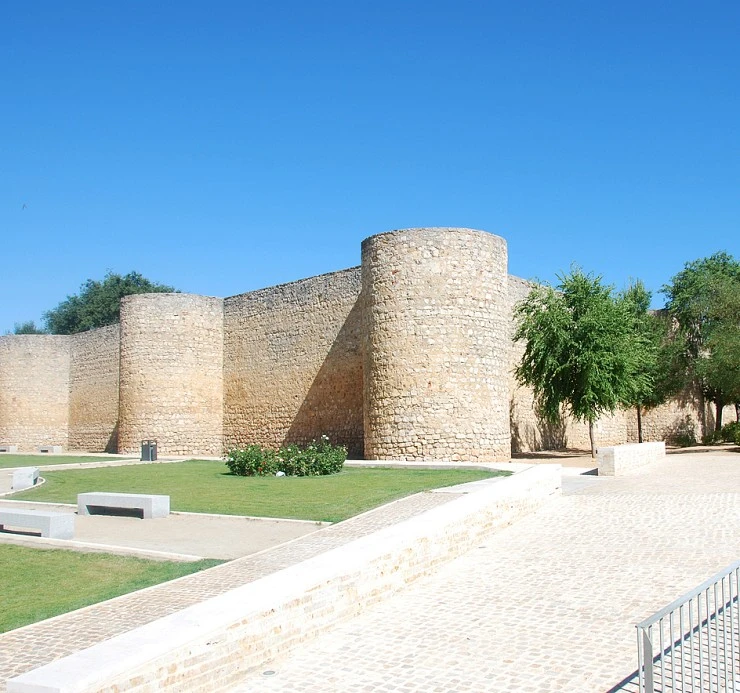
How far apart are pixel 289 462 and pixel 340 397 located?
24.6 ft

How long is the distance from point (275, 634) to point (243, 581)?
167 cm

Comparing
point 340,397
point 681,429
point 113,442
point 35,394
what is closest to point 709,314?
point 681,429

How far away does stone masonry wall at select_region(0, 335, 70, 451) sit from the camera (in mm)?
34125

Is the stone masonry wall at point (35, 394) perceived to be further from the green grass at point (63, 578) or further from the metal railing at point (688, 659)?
the metal railing at point (688, 659)

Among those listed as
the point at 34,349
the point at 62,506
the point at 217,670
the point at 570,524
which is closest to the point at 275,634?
the point at 217,670

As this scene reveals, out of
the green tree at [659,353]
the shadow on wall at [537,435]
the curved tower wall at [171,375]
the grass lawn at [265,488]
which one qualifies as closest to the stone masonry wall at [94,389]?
the curved tower wall at [171,375]

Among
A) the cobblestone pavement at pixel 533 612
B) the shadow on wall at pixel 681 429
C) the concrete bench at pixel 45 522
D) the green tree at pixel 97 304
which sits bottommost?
the cobblestone pavement at pixel 533 612

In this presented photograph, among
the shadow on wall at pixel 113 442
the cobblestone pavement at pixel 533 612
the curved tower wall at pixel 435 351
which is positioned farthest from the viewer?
the shadow on wall at pixel 113 442

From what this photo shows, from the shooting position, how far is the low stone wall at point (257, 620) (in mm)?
4289

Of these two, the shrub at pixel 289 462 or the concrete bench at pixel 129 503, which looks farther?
the shrub at pixel 289 462

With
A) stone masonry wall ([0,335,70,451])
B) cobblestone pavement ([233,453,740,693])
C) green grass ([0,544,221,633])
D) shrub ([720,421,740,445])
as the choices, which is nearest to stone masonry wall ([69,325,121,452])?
stone masonry wall ([0,335,70,451])

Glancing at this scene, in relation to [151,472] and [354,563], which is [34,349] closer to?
[151,472]

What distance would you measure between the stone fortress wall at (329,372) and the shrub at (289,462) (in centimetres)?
290

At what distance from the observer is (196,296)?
27984 mm
